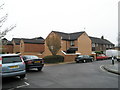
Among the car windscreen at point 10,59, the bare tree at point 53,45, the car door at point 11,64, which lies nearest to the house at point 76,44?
the bare tree at point 53,45

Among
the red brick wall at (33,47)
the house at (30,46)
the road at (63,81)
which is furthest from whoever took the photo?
the red brick wall at (33,47)

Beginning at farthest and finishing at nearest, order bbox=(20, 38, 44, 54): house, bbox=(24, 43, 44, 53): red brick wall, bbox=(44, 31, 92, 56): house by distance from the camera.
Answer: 1. bbox=(24, 43, 44, 53): red brick wall
2. bbox=(20, 38, 44, 54): house
3. bbox=(44, 31, 92, 56): house

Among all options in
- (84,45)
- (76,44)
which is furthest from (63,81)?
(84,45)

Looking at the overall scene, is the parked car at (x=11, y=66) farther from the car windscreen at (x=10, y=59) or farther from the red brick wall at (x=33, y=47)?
the red brick wall at (x=33, y=47)

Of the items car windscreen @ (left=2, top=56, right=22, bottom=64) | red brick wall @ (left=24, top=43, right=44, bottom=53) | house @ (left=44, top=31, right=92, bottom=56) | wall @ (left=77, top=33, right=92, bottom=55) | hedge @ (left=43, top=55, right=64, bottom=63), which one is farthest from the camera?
red brick wall @ (left=24, top=43, right=44, bottom=53)

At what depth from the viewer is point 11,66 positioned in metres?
7.04

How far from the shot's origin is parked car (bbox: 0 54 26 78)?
684cm

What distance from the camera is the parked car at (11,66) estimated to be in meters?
6.84

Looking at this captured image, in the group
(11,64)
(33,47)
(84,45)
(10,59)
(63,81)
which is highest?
(84,45)

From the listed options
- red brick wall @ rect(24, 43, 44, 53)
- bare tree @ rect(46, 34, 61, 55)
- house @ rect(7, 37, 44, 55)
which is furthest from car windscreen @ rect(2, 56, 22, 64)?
red brick wall @ rect(24, 43, 44, 53)

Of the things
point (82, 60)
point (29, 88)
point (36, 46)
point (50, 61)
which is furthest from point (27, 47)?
point (29, 88)

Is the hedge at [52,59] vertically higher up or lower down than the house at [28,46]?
lower down

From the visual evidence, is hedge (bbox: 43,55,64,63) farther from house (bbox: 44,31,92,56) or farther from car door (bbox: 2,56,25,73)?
car door (bbox: 2,56,25,73)

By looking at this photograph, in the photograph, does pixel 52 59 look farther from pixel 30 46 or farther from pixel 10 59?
pixel 30 46
